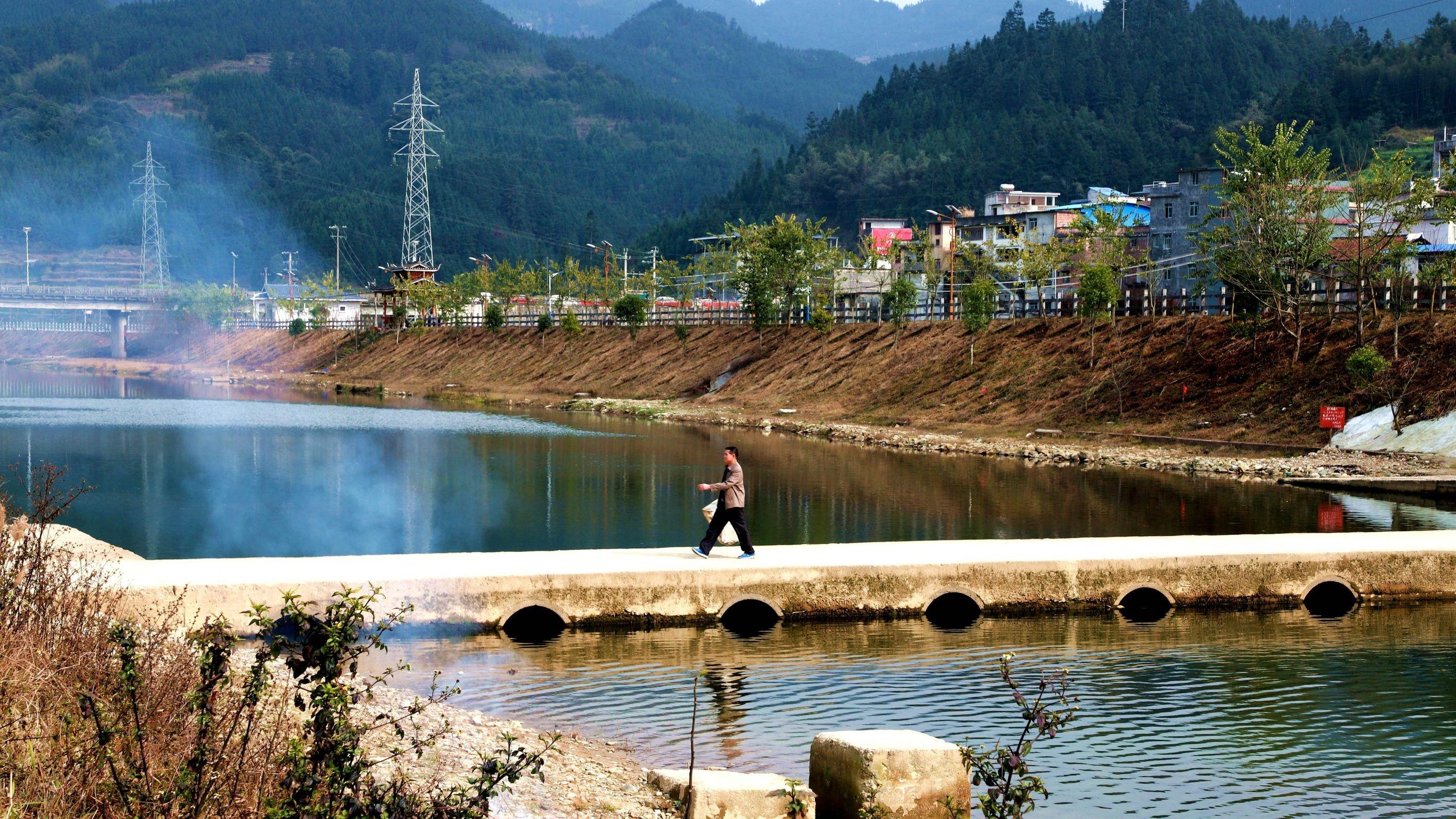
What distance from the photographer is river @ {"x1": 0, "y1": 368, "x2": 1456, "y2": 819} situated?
629 inches

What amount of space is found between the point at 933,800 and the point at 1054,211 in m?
137

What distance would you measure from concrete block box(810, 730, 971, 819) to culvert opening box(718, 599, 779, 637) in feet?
26.5

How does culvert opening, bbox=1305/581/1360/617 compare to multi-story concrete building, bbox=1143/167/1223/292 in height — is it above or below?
below

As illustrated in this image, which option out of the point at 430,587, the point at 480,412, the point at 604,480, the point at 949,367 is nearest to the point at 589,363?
the point at 480,412

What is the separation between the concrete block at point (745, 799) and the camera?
12570 millimetres

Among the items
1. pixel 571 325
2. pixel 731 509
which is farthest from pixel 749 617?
pixel 571 325

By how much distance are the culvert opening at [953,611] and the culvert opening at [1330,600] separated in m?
5.78

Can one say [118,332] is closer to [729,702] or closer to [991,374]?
[991,374]

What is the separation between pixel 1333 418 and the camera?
48.1 meters

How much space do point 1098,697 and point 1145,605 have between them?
625 centimetres

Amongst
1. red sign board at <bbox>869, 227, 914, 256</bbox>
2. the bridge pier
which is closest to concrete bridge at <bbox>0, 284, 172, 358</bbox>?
the bridge pier

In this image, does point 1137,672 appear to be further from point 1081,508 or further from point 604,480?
point 604,480

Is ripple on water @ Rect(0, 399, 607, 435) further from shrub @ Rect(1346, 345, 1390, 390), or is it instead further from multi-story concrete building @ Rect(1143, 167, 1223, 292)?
multi-story concrete building @ Rect(1143, 167, 1223, 292)

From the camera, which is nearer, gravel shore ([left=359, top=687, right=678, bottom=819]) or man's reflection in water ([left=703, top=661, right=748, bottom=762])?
gravel shore ([left=359, top=687, right=678, bottom=819])
